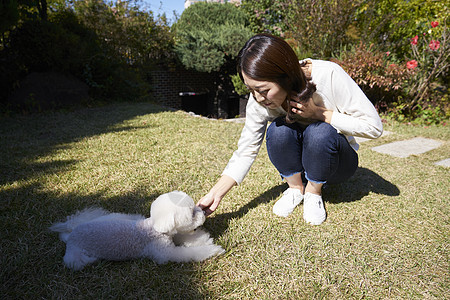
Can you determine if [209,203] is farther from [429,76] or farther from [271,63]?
[429,76]

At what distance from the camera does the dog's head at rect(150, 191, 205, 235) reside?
3.96 feet

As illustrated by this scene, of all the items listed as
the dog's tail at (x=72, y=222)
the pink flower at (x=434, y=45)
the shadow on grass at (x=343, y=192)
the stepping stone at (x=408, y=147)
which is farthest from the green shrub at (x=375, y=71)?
→ the dog's tail at (x=72, y=222)

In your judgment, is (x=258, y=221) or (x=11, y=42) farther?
(x=11, y=42)

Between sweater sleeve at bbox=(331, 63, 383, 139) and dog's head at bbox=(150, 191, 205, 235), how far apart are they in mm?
974

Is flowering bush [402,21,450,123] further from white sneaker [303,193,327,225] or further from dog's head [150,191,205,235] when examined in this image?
dog's head [150,191,205,235]

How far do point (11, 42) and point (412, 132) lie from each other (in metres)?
7.69

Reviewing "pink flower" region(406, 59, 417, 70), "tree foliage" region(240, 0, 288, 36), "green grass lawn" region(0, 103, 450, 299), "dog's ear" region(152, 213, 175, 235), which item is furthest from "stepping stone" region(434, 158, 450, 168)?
"tree foliage" region(240, 0, 288, 36)

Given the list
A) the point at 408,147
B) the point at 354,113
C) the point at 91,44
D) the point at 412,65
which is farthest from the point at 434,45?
the point at 91,44

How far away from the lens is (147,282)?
1232 millimetres

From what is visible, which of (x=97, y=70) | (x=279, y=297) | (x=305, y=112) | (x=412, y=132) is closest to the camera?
(x=279, y=297)

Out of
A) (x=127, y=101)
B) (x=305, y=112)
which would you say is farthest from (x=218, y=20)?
(x=305, y=112)

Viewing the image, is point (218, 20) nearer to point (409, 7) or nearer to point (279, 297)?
point (409, 7)

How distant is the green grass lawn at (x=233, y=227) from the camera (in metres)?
1.22

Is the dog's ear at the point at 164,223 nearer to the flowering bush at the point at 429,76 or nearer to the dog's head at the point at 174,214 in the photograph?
the dog's head at the point at 174,214
